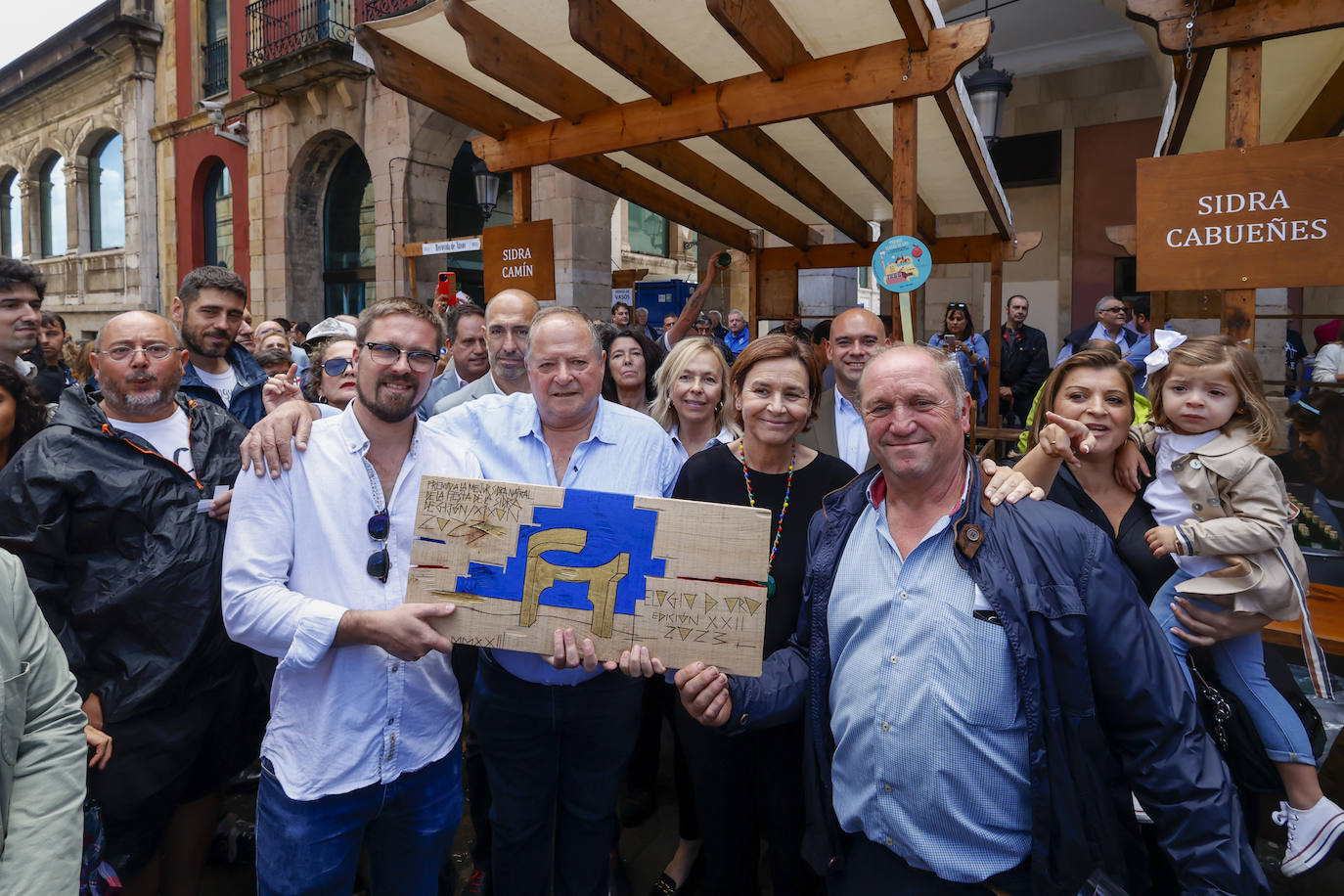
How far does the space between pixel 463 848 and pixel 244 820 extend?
0.98m

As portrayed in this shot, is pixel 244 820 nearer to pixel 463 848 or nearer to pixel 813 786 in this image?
pixel 463 848

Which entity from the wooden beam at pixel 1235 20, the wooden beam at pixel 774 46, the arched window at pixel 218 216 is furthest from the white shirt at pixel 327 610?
the arched window at pixel 218 216

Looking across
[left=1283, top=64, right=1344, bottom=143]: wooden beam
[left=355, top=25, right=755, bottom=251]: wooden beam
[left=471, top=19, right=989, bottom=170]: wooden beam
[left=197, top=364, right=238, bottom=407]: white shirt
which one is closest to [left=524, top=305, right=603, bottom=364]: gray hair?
[left=197, top=364, right=238, bottom=407]: white shirt

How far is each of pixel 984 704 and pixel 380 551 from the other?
4.96 ft

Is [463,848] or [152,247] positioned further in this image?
[152,247]

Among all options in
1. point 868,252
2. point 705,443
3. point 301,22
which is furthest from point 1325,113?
point 301,22

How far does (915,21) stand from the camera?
3652 mm

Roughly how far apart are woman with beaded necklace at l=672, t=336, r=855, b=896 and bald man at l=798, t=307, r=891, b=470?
34.4 inches

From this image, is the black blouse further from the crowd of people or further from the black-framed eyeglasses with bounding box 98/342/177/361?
the black-framed eyeglasses with bounding box 98/342/177/361

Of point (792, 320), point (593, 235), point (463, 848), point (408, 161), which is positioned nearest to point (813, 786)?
point (463, 848)

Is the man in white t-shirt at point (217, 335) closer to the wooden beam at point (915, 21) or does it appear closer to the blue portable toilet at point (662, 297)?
the wooden beam at point (915, 21)

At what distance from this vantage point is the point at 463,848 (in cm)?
315

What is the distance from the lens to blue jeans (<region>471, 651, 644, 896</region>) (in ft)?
7.22

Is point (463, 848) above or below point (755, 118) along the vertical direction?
below
